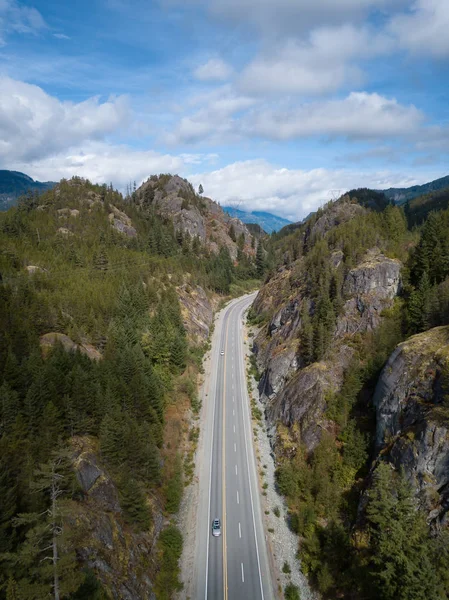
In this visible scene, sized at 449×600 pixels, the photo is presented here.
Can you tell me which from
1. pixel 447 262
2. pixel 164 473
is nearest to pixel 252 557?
pixel 164 473

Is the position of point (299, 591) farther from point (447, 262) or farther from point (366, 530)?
point (447, 262)

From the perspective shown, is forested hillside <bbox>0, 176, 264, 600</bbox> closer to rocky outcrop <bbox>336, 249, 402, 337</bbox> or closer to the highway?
the highway

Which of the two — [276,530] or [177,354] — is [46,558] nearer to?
[276,530]

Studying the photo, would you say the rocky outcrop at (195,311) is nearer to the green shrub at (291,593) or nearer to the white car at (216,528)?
the white car at (216,528)

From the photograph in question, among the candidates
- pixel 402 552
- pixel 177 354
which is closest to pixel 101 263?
pixel 177 354

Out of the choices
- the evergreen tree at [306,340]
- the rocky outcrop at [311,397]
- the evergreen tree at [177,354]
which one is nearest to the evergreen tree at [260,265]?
the evergreen tree at [306,340]

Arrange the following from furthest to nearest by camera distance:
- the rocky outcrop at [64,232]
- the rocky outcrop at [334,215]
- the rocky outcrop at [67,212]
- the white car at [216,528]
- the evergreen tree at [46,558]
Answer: the rocky outcrop at [67,212]
the rocky outcrop at [334,215]
the rocky outcrop at [64,232]
the white car at [216,528]
the evergreen tree at [46,558]
